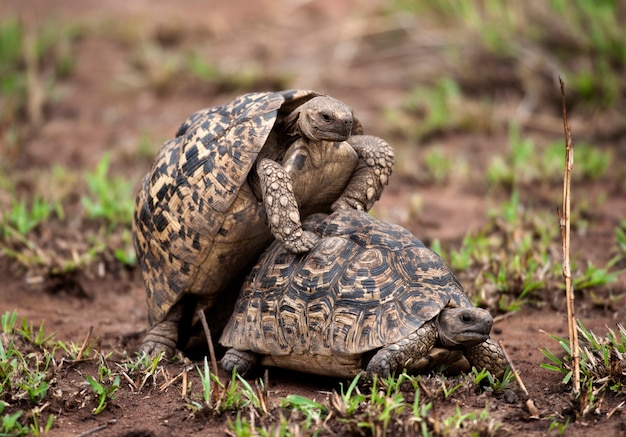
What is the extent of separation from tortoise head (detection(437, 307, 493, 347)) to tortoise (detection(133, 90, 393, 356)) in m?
0.66

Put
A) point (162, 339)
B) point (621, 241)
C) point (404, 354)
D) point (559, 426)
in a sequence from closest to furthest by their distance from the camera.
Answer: point (559, 426)
point (404, 354)
point (162, 339)
point (621, 241)

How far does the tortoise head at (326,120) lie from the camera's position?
12.0 feet

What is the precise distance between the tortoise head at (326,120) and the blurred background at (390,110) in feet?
4.54

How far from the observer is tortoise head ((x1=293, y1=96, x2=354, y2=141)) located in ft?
12.0

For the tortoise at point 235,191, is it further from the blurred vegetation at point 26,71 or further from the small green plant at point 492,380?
the blurred vegetation at point 26,71

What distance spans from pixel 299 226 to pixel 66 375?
1204 mm

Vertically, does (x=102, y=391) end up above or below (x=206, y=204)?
below

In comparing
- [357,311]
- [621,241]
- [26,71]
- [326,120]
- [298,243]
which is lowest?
[621,241]

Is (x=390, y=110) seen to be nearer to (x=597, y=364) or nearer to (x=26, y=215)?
(x=26, y=215)

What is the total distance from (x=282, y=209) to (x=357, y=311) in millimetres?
527

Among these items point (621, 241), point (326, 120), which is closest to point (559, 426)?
point (326, 120)

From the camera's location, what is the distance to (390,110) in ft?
26.8

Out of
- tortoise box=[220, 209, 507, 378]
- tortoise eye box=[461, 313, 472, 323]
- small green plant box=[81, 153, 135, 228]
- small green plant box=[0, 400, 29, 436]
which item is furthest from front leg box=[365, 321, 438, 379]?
small green plant box=[81, 153, 135, 228]

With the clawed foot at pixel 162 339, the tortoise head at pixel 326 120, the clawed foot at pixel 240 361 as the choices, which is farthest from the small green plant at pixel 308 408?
the tortoise head at pixel 326 120
